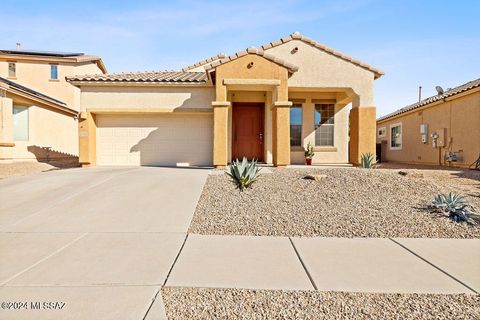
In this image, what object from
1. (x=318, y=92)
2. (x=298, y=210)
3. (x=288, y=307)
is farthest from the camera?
(x=318, y=92)

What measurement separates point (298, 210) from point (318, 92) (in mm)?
9462

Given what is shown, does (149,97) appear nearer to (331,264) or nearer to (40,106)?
(40,106)

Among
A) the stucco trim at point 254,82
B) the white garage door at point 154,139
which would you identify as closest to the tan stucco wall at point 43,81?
the white garage door at point 154,139

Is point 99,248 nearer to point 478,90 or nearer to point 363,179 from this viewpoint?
point 363,179

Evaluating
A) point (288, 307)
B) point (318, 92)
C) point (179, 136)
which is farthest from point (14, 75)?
point (288, 307)

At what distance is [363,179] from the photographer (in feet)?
26.3

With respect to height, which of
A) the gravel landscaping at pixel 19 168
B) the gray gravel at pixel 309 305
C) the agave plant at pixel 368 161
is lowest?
the gray gravel at pixel 309 305

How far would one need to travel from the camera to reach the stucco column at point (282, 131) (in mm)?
10914

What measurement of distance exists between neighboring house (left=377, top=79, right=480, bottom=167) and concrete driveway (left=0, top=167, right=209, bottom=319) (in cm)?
1362

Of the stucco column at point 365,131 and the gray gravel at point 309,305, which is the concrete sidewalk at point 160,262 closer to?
the gray gravel at point 309,305

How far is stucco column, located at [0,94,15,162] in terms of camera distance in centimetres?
1312

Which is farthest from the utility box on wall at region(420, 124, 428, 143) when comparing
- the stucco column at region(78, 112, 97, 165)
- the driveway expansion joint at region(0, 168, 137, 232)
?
the stucco column at region(78, 112, 97, 165)

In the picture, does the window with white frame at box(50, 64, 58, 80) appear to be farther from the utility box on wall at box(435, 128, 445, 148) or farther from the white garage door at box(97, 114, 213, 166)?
the utility box on wall at box(435, 128, 445, 148)

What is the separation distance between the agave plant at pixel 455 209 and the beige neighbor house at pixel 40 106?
1676 cm
